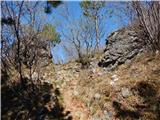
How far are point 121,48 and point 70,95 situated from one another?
3.07 m

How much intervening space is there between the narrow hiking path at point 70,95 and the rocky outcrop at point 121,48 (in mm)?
1455

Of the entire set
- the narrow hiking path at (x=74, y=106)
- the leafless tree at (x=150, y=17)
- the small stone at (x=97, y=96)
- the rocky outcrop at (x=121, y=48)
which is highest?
the leafless tree at (x=150, y=17)

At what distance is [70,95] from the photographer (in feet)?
35.8

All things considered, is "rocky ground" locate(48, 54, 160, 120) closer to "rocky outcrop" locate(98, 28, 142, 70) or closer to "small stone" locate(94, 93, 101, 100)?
"small stone" locate(94, 93, 101, 100)

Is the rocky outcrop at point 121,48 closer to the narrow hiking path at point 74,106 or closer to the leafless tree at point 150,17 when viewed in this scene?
the leafless tree at point 150,17

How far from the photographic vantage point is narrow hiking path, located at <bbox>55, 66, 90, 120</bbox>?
950 centimetres

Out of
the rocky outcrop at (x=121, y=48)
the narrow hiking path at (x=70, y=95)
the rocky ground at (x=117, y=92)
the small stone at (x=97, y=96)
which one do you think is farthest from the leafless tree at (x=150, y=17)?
the narrow hiking path at (x=70, y=95)

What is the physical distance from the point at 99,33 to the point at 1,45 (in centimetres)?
1431

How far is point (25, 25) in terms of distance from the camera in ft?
32.5

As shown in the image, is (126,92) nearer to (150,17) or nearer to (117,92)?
(117,92)

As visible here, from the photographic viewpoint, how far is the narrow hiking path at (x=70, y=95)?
374 inches

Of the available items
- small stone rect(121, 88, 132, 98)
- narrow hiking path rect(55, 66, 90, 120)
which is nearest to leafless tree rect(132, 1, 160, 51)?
small stone rect(121, 88, 132, 98)

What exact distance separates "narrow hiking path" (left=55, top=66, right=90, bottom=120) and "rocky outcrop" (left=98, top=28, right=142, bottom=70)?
1455 millimetres

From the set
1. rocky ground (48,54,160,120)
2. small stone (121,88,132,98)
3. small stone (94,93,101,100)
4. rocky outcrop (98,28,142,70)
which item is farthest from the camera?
rocky outcrop (98,28,142,70)
